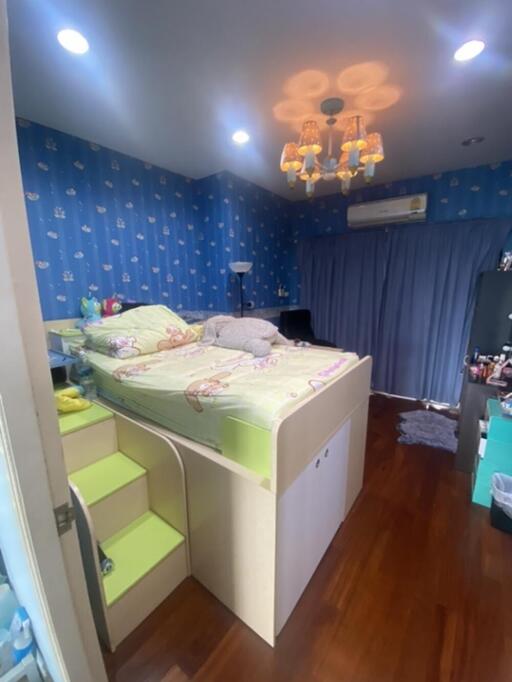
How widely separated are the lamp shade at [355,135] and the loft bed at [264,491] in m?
A: 1.39

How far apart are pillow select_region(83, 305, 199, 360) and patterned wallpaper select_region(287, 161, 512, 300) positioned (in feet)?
8.83

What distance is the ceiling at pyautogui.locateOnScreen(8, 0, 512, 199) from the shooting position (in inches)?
50.6

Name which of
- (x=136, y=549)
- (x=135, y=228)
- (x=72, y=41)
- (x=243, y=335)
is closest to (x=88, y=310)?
(x=135, y=228)

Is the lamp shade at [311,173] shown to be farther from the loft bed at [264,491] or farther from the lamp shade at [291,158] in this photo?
the loft bed at [264,491]

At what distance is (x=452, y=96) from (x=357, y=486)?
8.55 ft

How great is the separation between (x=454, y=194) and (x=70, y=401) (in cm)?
394

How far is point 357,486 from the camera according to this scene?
196 cm

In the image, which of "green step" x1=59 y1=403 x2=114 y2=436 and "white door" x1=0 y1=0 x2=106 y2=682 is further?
"green step" x1=59 y1=403 x2=114 y2=436

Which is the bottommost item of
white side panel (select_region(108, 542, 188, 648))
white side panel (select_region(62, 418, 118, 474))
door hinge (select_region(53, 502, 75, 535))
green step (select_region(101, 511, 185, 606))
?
white side panel (select_region(108, 542, 188, 648))

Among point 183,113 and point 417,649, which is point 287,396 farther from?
point 183,113

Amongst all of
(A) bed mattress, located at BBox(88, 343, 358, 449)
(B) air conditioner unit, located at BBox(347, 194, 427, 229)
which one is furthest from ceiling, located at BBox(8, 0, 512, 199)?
(A) bed mattress, located at BBox(88, 343, 358, 449)

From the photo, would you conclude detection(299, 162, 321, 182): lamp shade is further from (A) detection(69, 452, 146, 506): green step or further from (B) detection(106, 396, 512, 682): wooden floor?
(B) detection(106, 396, 512, 682): wooden floor

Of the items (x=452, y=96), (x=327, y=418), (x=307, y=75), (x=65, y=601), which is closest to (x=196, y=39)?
(x=307, y=75)

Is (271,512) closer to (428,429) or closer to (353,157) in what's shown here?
(353,157)
